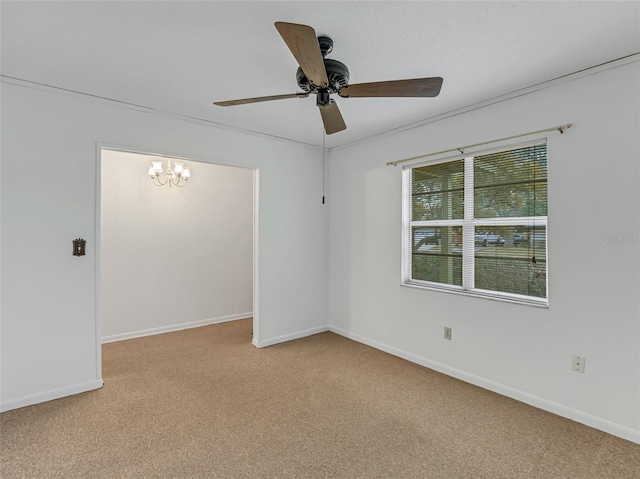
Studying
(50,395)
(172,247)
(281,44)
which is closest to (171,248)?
(172,247)

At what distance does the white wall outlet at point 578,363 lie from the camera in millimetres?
2303

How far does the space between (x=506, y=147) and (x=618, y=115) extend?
2.26 feet

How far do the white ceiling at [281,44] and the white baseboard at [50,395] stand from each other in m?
2.37

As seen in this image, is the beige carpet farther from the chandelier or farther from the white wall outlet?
the chandelier

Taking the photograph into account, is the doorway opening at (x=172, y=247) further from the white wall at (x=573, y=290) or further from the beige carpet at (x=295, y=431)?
the white wall at (x=573, y=290)

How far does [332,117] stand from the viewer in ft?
7.59

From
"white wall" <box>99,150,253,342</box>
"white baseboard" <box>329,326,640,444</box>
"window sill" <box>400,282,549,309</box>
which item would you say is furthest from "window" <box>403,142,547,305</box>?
"white wall" <box>99,150,253,342</box>

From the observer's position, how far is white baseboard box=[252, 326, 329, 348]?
3.80 m

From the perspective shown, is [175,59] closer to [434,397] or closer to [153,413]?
[153,413]

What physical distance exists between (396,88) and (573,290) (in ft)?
6.18

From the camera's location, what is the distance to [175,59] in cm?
215

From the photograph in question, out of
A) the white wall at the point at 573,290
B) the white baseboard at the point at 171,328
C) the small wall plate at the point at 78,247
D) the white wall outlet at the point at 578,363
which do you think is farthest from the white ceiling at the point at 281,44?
the white baseboard at the point at 171,328

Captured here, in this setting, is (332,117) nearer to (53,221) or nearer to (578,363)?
(53,221)

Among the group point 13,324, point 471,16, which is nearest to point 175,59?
point 471,16
